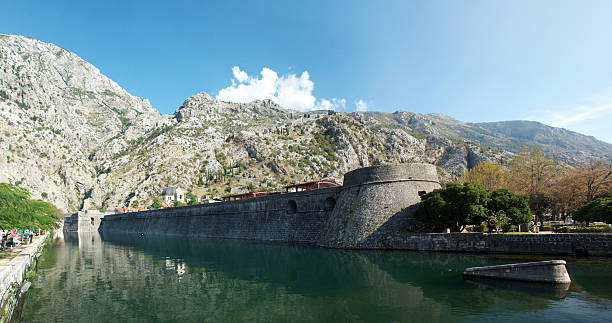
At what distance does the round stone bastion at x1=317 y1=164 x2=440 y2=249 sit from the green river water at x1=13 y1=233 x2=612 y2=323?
4462mm

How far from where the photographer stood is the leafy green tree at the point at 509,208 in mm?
25797

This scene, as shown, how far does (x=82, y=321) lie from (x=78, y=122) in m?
152

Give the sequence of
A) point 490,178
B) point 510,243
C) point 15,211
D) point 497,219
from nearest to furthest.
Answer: point 15,211 → point 510,243 → point 497,219 → point 490,178

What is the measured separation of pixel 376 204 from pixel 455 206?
6436mm

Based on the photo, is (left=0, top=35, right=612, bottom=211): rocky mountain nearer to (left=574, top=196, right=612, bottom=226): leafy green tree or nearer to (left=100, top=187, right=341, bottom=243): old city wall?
(left=100, top=187, right=341, bottom=243): old city wall

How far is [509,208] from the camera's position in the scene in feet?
86.0

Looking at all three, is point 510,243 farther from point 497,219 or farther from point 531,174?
point 531,174

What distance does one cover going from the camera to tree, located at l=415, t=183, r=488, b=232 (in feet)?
84.3

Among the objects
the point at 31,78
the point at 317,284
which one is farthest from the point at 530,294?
the point at 31,78

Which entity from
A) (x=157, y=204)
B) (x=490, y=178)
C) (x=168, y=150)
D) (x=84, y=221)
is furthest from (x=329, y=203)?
(x=168, y=150)

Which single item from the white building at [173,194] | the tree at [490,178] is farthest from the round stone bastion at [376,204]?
the white building at [173,194]

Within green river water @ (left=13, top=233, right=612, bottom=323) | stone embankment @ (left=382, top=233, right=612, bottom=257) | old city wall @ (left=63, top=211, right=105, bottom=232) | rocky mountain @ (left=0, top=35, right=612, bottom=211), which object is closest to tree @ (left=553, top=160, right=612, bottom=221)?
stone embankment @ (left=382, top=233, right=612, bottom=257)

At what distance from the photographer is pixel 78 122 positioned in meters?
134

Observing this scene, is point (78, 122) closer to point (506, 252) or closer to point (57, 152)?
point (57, 152)
